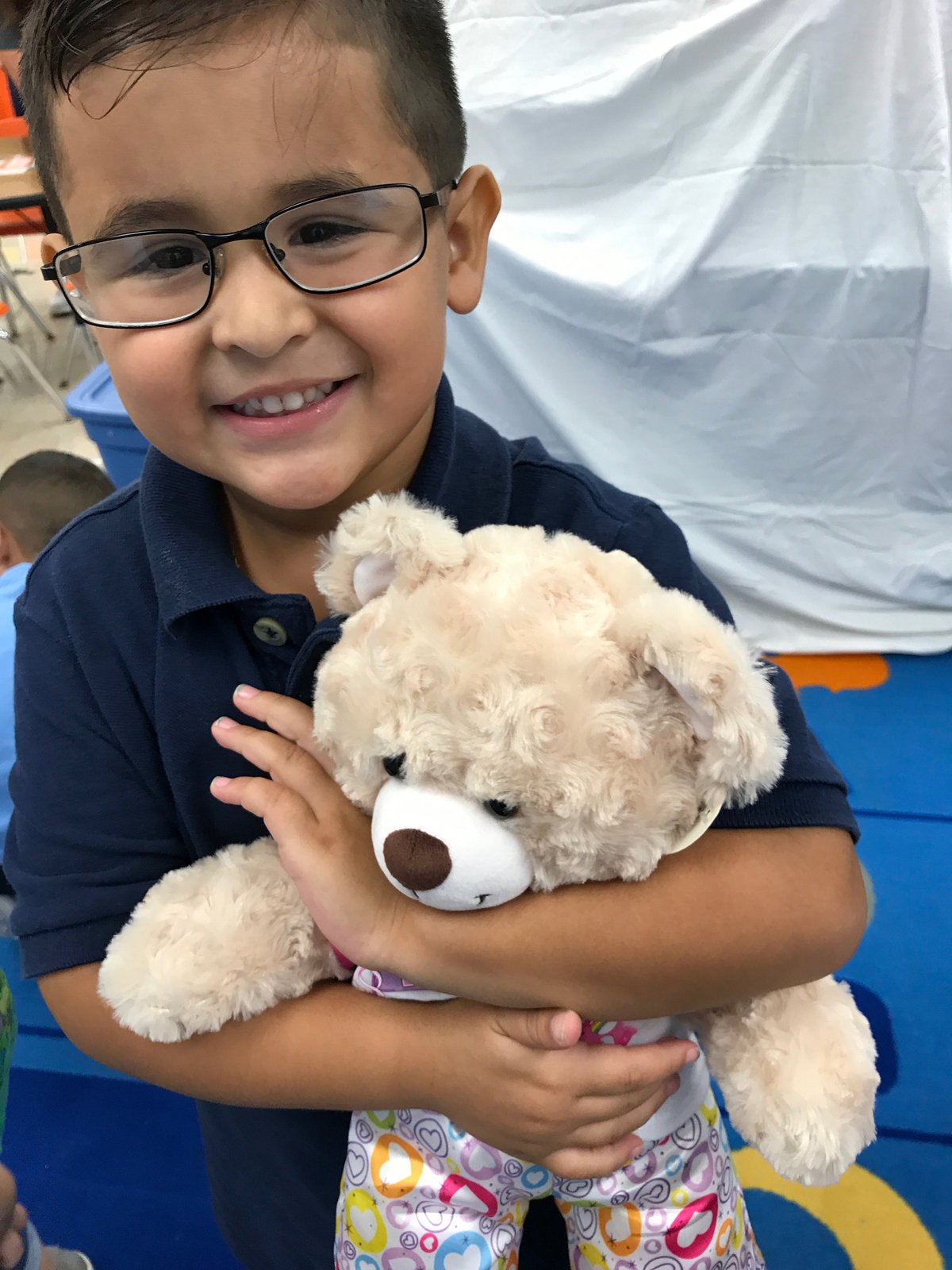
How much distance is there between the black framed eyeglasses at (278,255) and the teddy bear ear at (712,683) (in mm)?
270

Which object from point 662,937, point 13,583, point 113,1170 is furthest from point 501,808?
point 13,583

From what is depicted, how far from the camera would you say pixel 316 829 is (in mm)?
525

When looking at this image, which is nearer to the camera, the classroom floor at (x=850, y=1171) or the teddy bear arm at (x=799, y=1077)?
the teddy bear arm at (x=799, y=1077)

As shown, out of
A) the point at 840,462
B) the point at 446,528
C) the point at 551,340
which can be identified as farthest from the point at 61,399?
the point at 446,528

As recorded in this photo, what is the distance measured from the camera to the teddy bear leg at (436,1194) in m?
0.56

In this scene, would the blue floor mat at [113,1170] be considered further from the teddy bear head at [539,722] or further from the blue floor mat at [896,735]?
the blue floor mat at [896,735]

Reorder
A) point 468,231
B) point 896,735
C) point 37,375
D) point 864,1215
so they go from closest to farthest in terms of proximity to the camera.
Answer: point 468,231 → point 864,1215 → point 896,735 → point 37,375

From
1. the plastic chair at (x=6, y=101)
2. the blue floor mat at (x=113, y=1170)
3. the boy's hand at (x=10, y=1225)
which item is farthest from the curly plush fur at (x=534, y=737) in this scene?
the plastic chair at (x=6, y=101)

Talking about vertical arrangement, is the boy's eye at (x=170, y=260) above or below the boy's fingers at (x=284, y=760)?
above

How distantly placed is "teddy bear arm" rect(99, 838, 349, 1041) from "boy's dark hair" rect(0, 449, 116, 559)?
1348 millimetres

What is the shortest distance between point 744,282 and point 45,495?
1400 mm

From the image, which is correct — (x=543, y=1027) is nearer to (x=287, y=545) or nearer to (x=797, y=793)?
(x=797, y=793)

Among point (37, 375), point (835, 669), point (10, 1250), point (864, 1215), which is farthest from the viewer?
point (37, 375)

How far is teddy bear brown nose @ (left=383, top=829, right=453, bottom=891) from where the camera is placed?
42 cm
